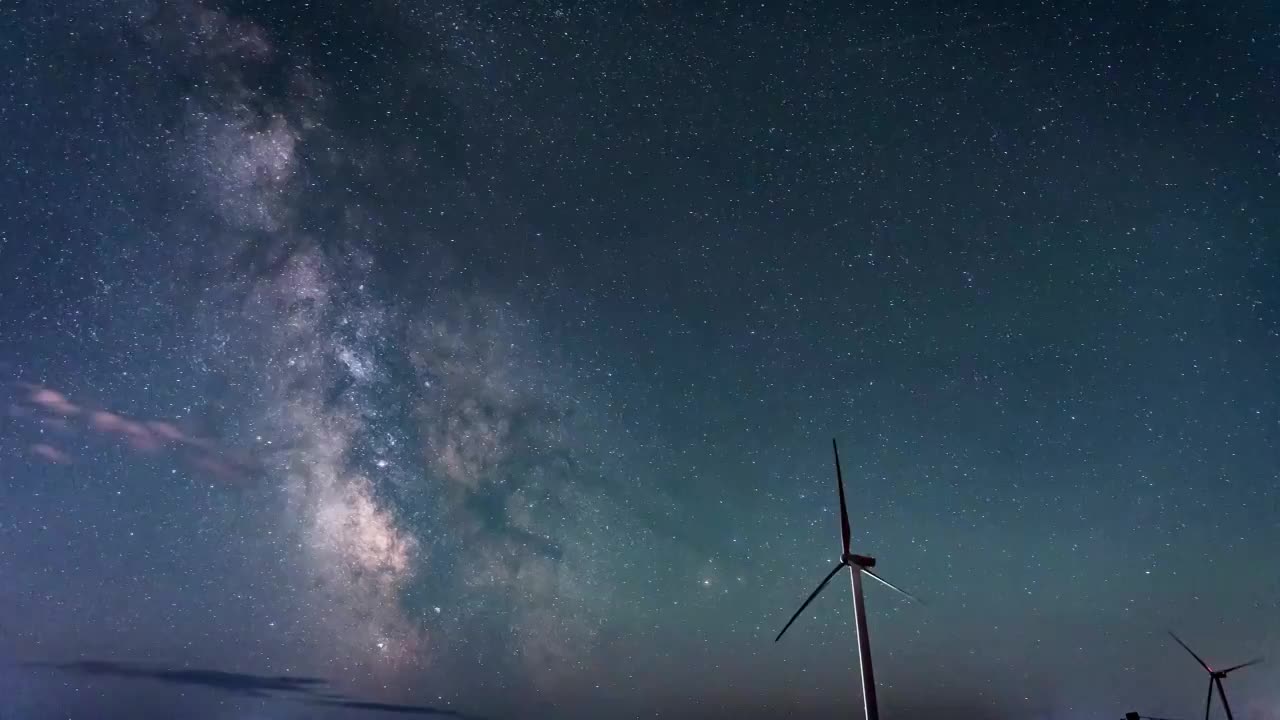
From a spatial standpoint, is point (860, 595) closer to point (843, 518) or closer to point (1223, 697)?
point (843, 518)

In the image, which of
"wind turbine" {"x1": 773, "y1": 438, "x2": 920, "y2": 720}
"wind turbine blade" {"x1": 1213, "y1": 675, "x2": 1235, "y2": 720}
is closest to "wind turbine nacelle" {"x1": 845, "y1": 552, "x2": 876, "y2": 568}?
"wind turbine" {"x1": 773, "y1": 438, "x2": 920, "y2": 720}

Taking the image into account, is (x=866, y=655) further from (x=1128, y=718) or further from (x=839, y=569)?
(x=1128, y=718)

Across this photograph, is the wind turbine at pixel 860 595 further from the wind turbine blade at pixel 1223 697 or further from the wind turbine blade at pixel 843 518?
the wind turbine blade at pixel 1223 697

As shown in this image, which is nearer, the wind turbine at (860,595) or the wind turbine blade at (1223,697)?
the wind turbine at (860,595)

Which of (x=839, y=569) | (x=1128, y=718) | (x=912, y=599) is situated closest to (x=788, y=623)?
(x=839, y=569)

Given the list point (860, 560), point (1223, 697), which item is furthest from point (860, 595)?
point (1223, 697)

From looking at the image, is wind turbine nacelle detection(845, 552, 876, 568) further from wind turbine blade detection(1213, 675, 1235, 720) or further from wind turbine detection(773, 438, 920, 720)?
wind turbine blade detection(1213, 675, 1235, 720)

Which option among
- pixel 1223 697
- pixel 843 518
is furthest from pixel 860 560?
pixel 1223 697

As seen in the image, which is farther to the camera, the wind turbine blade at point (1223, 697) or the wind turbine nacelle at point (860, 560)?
the wind turbine blade at point (1223, 697)

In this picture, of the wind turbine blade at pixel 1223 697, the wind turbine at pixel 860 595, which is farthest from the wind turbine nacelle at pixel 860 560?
the wind turbine blade at pixel 1223 697

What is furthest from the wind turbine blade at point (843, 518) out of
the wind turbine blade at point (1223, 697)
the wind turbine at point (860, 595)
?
the wind turbine blade at point (1223, 697)

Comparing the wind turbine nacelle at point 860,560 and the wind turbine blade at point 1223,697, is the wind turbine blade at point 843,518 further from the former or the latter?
the wind turbine blade at point 1223,697

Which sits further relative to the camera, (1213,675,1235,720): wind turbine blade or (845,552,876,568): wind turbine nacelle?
(1213,675,1235,720): wind turbine blade

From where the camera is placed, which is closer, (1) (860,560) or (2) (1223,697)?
(1) (860,560)
